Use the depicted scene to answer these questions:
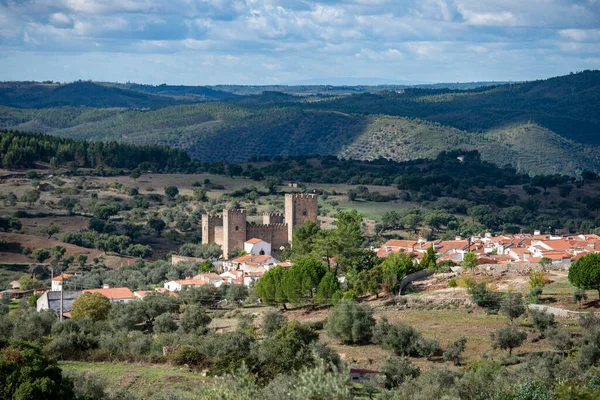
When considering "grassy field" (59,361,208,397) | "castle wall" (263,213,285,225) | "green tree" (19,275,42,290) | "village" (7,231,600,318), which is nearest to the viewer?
"grassy field" (59,361,208,397)

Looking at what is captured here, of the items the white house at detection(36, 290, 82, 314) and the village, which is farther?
the village

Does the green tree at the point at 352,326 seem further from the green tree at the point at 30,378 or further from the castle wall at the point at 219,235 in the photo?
the castle wall at the point at 219,235

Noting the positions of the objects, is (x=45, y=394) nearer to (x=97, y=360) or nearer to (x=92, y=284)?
(x=97, y=360)

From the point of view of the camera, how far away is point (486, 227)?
71.1m

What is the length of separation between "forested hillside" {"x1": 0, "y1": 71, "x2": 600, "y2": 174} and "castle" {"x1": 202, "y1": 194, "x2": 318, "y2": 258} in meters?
78.8

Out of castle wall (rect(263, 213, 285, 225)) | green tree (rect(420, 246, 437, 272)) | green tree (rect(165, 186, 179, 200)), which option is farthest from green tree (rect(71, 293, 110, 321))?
green tree (rect(165, 186, 179, 200))

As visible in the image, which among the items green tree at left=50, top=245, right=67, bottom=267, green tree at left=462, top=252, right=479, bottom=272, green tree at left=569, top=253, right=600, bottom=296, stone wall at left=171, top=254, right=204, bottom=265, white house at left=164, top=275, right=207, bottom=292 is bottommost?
green tree at left=50, top=245, right=67, bottom=267

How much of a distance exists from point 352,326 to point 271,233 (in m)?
23.0

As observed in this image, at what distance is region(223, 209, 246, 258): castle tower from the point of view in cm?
5384

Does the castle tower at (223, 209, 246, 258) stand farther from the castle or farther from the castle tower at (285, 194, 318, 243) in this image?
the castle tower at (285, 194, 318, 243)

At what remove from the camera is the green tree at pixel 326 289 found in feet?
126

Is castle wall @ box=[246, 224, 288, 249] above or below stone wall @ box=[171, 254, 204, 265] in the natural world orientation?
above

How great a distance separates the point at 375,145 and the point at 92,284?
100490 millimetres

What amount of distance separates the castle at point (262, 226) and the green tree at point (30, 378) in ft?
102
